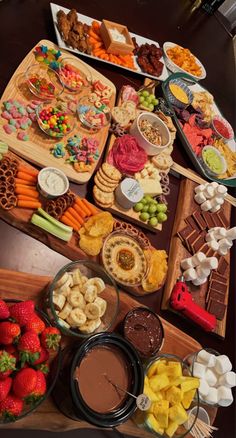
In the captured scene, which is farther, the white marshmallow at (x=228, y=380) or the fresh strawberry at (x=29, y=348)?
the white marshmallow at (x=228, y=380)

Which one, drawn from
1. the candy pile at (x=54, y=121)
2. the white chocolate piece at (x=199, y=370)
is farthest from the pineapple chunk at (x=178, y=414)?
→ the candy pile at (x=54, y=121)

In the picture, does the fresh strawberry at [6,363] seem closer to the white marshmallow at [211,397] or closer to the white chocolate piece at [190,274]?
the white marshmallow at [211,397]

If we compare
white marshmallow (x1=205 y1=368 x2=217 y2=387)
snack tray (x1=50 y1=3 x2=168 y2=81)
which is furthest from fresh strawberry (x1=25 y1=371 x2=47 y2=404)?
snack tray (x1=50 y1=3 x2=168 y2=81)

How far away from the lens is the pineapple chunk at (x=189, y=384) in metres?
1.33

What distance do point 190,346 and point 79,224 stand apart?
737mm

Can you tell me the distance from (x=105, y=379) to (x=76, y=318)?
0.73 ft

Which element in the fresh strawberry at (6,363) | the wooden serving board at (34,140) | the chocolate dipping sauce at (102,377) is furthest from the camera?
the wooden serving board at (34,140)

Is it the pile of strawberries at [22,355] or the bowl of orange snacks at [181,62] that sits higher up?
the bowl of orange snacks at [181,62]

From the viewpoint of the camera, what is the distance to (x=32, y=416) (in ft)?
3.92

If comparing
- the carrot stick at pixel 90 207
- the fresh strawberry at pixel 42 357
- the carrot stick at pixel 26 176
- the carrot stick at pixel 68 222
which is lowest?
the carrot stick at pixel 68 222

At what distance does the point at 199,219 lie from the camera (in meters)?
2.10

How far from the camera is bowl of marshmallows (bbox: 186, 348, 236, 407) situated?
60.0 inches

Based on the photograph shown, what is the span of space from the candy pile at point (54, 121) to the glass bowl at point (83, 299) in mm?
715

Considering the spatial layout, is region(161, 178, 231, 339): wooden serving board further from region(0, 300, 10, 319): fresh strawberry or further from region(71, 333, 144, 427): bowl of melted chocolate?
region(0, 300, 10, 319): fresh strawberry
